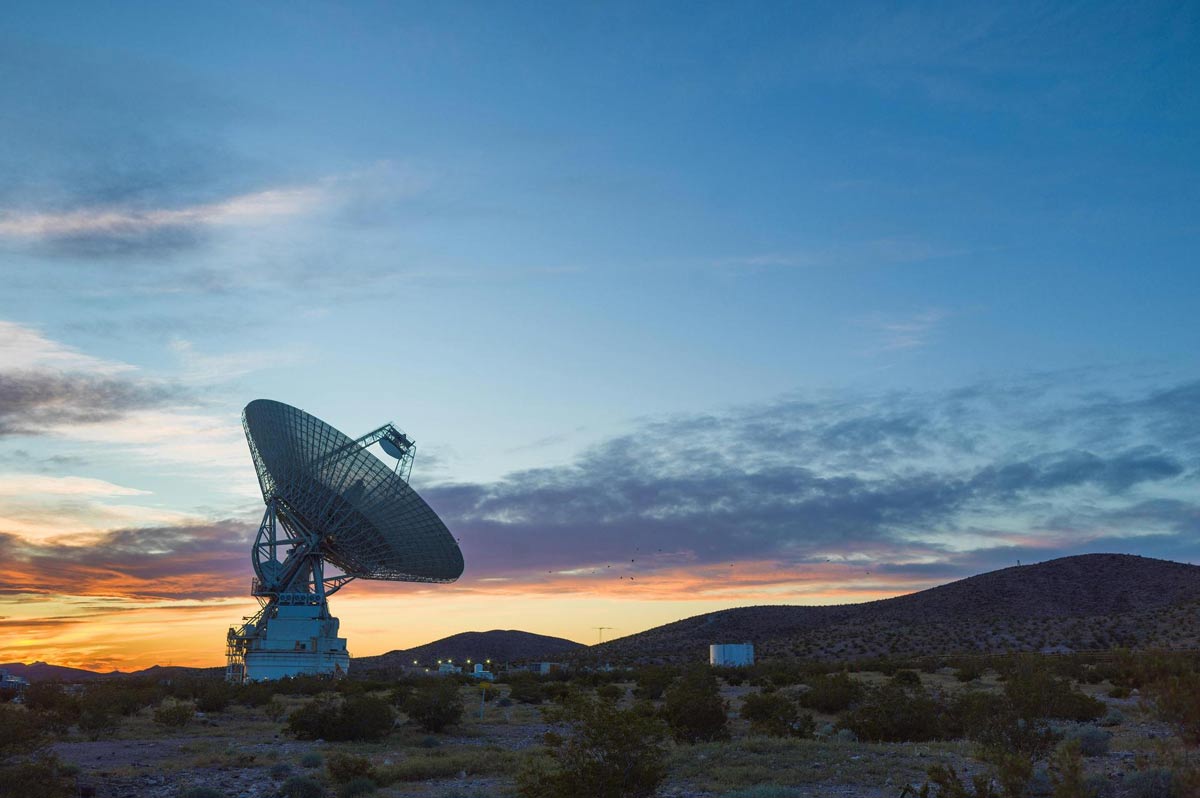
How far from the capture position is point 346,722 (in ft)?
99.4

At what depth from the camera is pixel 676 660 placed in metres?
94.4

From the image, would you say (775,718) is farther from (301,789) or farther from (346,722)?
(301,789)

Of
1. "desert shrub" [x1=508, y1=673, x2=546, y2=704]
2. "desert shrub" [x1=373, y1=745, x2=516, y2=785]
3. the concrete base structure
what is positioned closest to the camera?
"desert shrub" [x1=373, y1=745, x2=516, y2=785]

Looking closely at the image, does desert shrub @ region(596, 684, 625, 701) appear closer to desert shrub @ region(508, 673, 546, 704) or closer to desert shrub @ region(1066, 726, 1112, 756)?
desert shrub @ region(508, 673, 546, 704)

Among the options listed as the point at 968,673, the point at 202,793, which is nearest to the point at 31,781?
the point at 202,793

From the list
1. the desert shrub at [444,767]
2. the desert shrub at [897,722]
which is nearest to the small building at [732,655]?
the desert shrub at [897,722]

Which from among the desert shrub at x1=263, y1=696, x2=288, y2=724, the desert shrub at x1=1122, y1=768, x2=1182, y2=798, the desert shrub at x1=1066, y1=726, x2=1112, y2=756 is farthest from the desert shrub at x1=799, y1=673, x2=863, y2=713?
the desert shrub at x1=263, y1=696, x2=288, y2=724

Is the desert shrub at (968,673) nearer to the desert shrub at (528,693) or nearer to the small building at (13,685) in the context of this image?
the desert shrub at (528,693)

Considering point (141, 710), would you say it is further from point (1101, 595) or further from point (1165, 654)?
point (1101, 595)

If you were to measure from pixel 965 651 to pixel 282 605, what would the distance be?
57.5m

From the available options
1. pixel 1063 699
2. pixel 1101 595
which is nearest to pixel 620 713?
pixel 1063 699

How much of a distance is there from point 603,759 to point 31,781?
1016cm

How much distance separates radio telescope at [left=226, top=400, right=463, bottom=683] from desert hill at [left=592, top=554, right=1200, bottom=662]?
4448 cm

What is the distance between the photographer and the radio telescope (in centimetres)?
5325
